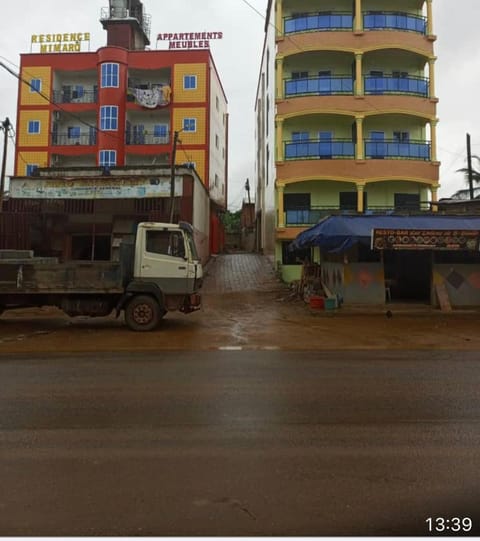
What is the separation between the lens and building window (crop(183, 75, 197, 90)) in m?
37.0

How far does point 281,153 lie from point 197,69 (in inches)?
618

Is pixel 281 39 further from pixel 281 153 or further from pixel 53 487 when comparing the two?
pixel 53 487

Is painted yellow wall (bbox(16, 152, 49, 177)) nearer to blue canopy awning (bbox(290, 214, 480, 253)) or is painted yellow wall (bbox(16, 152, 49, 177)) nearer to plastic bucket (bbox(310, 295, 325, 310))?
blue canopy awning (bbox(290, 214, 480, 253))

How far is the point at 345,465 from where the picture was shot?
380cm

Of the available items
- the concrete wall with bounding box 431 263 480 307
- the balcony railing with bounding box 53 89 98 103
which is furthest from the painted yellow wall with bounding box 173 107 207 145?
the concrete wall with bounding box 431 263 480 307

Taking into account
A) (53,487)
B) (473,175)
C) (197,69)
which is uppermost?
(197,69)

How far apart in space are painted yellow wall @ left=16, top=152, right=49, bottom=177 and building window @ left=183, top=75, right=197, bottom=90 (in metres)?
13.2

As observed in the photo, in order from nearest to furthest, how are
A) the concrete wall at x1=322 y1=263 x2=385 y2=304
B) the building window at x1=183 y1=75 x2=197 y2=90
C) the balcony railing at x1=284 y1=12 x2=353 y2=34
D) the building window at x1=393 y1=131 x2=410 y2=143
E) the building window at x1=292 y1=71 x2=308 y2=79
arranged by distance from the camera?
the concrete wall at x1=322 y1=263 x2=385 y2=304 → the balcony railing at x1=284 y1=12 x2=353 y2=34 → the building window at x1=393 y1=131 x2=410 y2=143 → the building window at x1=292 y1=71 x2=308 y2=79 → the building window at x1=183 y1=75 x2=197 y2=90

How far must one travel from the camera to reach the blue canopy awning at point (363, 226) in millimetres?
15000

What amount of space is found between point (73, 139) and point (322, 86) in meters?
22.3

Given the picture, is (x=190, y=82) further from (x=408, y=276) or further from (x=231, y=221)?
(x=408, y=276)

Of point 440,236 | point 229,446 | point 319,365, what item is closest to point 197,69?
point 440,236

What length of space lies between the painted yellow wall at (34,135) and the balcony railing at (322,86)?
22.5 m
